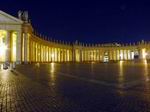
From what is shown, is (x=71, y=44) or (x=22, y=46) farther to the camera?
(x=71, y=44)

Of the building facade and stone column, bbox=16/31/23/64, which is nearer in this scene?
stone column, bbox=16/31/23/64

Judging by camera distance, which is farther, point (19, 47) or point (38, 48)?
point (38, 48)

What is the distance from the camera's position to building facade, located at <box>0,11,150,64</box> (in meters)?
55.8

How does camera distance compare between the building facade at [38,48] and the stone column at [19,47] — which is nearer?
the stone column at [19,47]

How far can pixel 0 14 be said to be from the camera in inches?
2137

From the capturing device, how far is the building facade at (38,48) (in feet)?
183

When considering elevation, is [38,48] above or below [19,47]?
above

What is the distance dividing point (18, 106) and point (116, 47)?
391 ft

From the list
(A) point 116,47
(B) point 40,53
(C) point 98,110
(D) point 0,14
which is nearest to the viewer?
(C) point 98,110

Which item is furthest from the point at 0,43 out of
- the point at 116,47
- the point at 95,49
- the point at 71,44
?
the point at 116,47

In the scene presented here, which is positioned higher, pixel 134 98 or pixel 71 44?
pixel 71 44

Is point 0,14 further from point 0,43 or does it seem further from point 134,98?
point 134,98

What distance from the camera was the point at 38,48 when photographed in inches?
2980

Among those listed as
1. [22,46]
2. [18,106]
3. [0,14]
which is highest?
[0,14]
